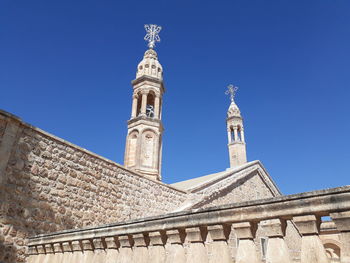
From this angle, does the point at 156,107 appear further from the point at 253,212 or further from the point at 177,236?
the point at 253,212

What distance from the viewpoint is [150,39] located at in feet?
65.4

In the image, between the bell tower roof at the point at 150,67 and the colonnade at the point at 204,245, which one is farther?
the bell tower roof at the point at 150,67

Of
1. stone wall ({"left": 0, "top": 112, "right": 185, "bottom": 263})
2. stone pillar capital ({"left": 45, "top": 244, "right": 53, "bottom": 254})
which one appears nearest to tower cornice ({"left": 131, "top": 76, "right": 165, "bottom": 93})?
stone wall ({"left": 0, "top": 112, "right": 185, "bottom": 263})

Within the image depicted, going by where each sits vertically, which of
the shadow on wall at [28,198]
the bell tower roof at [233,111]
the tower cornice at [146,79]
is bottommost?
the shadow on wall at [28,198]

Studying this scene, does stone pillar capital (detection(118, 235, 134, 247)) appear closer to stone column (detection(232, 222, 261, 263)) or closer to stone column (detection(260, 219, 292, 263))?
stone column (detection(232, 222, 261, 263))

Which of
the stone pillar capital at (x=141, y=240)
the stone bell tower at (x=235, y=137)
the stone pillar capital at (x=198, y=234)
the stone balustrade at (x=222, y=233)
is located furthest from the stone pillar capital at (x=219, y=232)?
the stone bell tower at (x=235, y=137)

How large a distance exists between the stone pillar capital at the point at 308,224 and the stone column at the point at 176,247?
117cm

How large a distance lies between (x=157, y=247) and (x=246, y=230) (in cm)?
106

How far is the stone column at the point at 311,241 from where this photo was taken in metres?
1.95

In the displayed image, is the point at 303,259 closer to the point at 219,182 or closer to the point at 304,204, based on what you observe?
the point at 304,204

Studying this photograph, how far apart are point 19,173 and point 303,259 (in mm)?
6172

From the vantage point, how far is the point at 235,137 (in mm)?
30062

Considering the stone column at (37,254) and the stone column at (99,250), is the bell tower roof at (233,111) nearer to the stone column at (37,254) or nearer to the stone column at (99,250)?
the stone column at (37,254)

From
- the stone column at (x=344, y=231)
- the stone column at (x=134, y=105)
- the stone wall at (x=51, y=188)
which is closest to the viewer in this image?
the stone column at (x=344, y=231)
